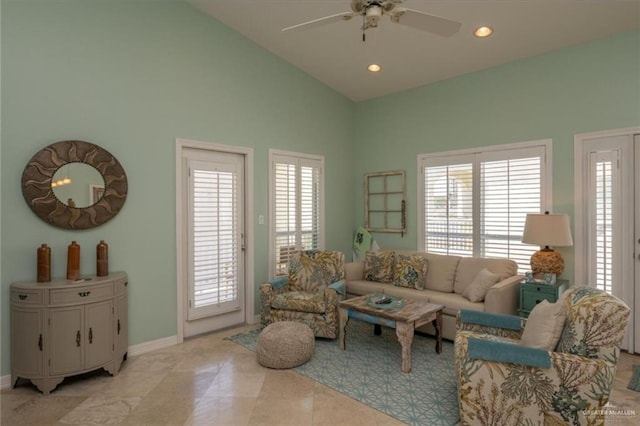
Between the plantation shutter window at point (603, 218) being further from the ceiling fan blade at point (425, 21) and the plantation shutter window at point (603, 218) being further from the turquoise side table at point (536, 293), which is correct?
the ceiling fan blade at point (425, 21)

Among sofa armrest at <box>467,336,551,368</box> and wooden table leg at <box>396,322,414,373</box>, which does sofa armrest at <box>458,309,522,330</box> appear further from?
sofa armrest at <box>467,336,551,368</box>

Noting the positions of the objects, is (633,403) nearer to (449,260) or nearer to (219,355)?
(449,260)

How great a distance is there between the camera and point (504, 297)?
3.86 metres

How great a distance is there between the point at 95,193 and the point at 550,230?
4368 millimetres

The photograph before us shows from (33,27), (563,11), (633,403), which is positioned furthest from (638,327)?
(33,27)

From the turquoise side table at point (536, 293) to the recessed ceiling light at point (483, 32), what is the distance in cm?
258

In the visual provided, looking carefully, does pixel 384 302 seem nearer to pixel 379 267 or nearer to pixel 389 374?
pixel 389 374

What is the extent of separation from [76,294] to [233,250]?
1883 millimetres

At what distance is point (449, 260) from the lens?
15.5 feet

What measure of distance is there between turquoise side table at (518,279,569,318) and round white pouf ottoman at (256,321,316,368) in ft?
7.28

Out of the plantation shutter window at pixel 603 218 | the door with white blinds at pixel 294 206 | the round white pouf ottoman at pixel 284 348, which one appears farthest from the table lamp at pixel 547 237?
the door with white blinds at pixel 294 206

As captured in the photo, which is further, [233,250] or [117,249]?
[233,250]

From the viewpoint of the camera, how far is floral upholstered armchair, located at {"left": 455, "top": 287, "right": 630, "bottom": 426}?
217cm

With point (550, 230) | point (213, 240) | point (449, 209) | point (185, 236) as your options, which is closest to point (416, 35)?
point (449, 209)
